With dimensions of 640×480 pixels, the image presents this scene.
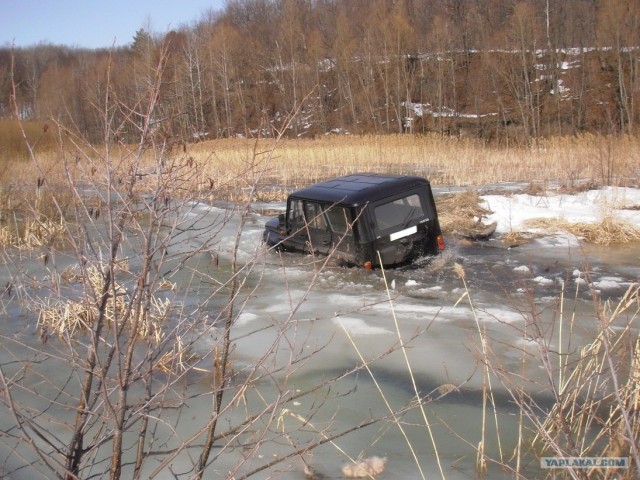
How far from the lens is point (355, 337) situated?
21.3ft

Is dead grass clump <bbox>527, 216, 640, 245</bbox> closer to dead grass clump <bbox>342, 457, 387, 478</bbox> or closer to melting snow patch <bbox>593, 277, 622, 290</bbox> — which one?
melting snow patch <bbox>593, 277, 622, 290</bbox>

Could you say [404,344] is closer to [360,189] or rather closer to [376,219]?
[376,219]

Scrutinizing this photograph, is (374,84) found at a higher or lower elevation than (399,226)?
higher

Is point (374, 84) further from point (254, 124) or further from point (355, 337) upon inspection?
point (355, 337)

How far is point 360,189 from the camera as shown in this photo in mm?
8328

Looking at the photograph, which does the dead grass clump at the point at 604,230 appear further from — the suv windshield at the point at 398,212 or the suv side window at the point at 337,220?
the suv side window at the point at 337,220

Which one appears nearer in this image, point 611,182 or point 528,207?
point 528,207

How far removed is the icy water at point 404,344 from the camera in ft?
13.6

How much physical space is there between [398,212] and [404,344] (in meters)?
4.81

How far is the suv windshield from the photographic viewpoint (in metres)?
8.36

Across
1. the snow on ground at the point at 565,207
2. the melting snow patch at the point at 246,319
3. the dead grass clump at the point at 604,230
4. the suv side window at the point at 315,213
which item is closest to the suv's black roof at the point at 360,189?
the suv side window at the point at 315,213

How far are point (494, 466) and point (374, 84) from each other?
1562 inches

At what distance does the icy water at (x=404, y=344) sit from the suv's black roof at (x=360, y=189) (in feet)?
3.59

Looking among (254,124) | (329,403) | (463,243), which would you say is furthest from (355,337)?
(254,124)
